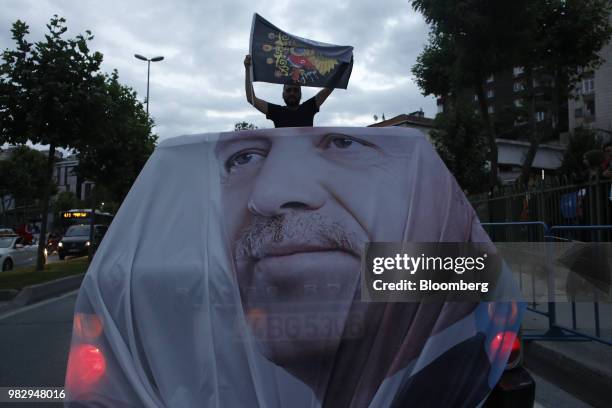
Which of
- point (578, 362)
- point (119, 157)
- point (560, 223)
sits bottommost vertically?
point (578, 362)

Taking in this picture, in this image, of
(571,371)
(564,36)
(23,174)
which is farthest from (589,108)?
(571,371)

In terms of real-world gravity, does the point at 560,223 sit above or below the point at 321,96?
below

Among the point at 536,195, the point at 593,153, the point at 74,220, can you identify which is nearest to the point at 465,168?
the point at 536,195

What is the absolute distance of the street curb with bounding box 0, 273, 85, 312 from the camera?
30.5 feet

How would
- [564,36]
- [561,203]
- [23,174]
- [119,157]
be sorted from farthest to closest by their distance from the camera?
[23,174] < [119,157] < [564,36] < [561,203]

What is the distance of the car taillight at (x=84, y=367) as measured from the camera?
187cm

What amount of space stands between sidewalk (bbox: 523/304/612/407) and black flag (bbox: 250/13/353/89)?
2.93 meters

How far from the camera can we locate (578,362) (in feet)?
14.6

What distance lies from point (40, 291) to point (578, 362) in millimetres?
9207

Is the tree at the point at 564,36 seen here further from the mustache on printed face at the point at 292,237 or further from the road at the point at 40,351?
the mustache on printed face at the point at 292,237

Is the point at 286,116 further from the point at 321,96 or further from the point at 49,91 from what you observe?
the point at 49,91

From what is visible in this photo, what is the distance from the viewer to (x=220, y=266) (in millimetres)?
1945

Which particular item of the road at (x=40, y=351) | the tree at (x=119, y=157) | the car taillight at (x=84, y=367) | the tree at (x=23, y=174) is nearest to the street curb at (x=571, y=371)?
the road at (x=40, y=351)

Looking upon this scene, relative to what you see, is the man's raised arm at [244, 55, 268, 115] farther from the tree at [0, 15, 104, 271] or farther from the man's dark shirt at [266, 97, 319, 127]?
the tree at [0, 15, 104, 271]
